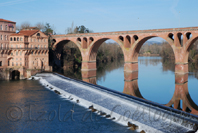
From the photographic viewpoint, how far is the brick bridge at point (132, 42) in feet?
183

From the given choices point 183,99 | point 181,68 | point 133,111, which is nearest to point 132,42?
point 181,68

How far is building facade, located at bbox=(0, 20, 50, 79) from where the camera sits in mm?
54125

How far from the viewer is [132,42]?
207 feet

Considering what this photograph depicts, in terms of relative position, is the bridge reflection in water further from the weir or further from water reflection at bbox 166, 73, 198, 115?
the weir

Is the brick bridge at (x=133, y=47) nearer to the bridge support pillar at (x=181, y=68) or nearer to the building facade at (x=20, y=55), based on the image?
the bridge support pillar at (x=181, y=68)

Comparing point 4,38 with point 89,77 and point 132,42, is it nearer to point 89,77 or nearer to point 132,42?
point 89,77

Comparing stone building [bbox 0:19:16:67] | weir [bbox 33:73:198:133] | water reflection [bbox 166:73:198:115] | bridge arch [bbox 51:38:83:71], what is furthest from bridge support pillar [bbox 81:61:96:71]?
weir [bbox 33:73:198:133]

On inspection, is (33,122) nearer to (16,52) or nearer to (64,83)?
(64,83)

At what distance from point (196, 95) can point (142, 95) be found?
809 cm

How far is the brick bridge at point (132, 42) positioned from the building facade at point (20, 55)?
13.0m

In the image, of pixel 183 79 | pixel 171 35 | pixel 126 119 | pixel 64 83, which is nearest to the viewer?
pixel 126 119

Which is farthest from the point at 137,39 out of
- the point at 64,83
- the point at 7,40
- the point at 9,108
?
the point at 9,108

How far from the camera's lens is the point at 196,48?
96812 mm

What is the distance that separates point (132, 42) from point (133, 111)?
40987mm
